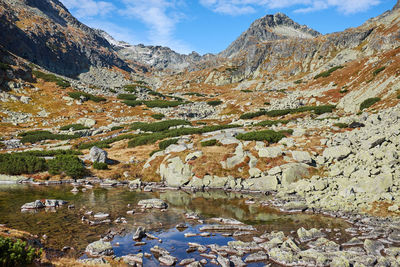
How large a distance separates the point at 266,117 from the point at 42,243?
5818 cm

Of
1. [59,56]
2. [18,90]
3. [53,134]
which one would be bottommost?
[53,134]

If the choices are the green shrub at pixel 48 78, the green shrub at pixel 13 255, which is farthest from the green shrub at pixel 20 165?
the green shrub at pixel 48 78

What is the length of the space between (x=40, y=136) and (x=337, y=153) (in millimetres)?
63174

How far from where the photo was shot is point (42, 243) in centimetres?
1412

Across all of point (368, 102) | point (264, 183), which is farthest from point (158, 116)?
point (264, 183)

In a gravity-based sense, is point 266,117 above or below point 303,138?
above

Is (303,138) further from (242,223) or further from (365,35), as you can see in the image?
(365,35)

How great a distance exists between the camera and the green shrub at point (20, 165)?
34625 millimetres

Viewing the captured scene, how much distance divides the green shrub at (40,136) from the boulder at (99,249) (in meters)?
56.1

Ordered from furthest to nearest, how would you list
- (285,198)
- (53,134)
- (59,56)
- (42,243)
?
(59,56) → (53,134) → (285,198) → (42,243)

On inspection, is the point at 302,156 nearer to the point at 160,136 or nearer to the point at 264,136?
the point at 264,136

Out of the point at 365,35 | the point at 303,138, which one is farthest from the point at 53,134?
the point at 365,35

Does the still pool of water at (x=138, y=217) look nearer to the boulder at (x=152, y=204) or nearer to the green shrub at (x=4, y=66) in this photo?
the boulder at (x=152, y=204)

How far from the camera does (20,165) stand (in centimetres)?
3541
